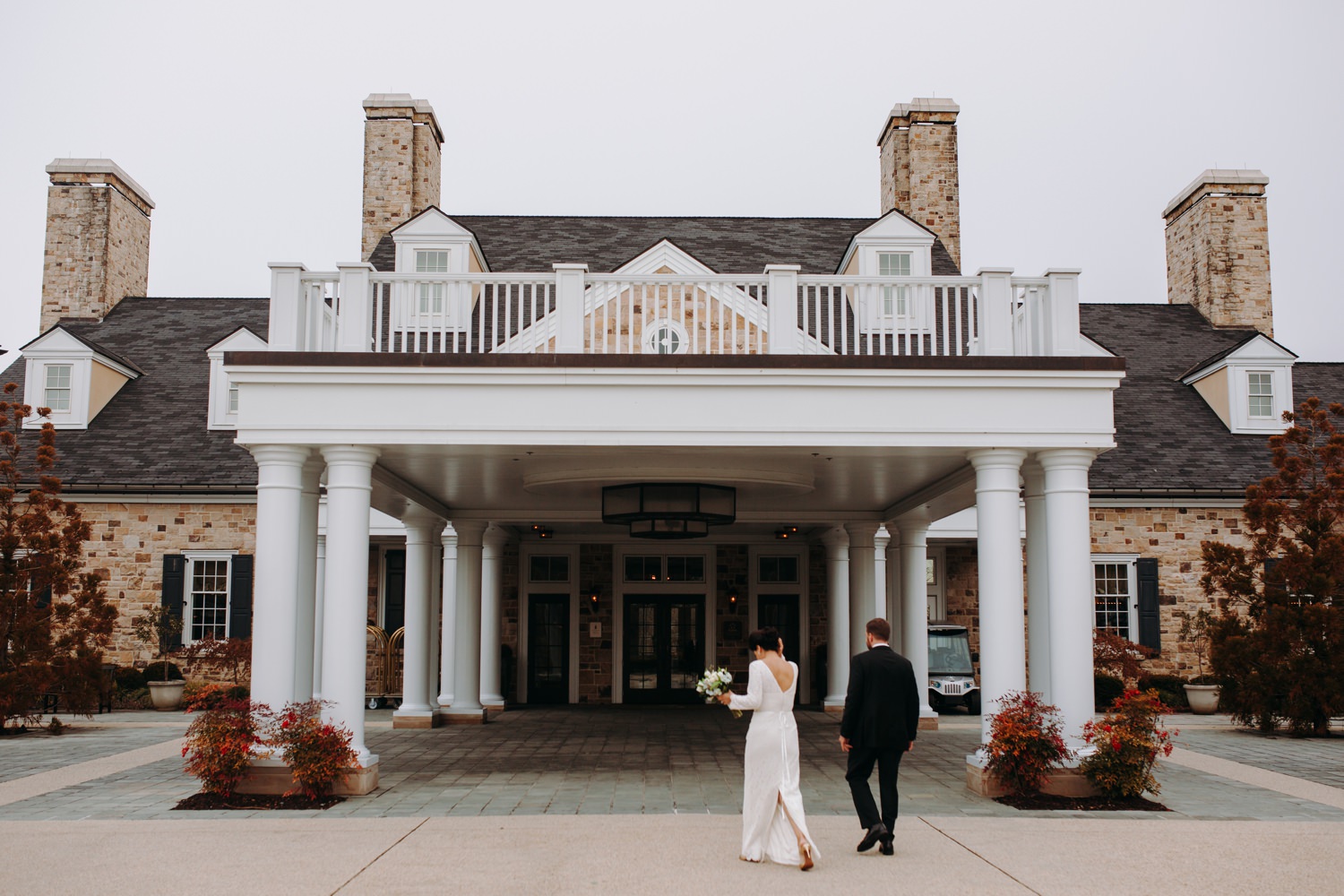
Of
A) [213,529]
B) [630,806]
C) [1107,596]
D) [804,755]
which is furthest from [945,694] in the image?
[213,529]

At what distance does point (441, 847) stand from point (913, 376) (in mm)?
5630

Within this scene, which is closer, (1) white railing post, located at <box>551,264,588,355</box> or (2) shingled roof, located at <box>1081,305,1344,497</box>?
(1) white railing post, located at <box>551,264,588,355</box>

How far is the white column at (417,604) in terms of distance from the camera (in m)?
16.4

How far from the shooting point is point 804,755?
44.2 ft

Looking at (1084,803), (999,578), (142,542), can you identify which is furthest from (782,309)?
(142,542)

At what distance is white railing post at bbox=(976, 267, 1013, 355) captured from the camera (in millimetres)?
10688

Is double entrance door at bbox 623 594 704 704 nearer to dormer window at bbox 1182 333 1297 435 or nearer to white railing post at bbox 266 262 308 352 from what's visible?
dormer window at bbox 1182 333 1297 435

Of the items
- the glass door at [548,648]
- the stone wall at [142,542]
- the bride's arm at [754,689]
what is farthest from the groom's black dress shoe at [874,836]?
the stone wall at [142,542]

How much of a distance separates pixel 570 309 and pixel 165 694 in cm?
1359

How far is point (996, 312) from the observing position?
10.7 m

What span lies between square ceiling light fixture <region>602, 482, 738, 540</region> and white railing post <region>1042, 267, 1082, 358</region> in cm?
429

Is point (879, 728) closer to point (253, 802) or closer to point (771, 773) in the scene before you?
point (771, 773)

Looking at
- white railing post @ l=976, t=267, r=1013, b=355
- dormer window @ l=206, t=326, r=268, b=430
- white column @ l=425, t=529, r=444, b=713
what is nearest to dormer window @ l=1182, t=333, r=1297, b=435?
white railing post @ l=976, t=267, r=1013, b=355

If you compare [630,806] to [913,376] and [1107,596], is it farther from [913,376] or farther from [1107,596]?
[1107,596]
